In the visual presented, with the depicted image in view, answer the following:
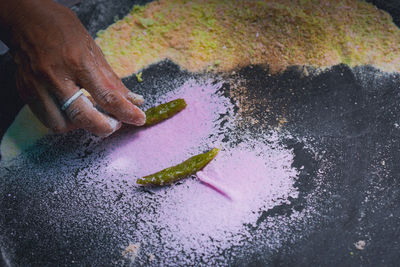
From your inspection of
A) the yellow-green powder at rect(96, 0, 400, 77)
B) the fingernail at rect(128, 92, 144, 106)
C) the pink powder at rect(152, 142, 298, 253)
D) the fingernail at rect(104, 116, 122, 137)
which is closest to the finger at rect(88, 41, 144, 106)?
the fingernail at rect(128, 92, 144, 106)

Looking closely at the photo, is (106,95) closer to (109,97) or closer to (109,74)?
(109,97)

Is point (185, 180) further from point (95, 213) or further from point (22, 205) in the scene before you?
point (22, 205)

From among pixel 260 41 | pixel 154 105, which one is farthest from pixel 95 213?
pixel 260 41

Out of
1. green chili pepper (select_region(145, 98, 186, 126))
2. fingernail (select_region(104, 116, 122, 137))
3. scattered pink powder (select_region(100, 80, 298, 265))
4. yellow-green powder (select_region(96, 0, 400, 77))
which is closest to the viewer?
scattered pink powder (select_region(100, 80, 298, 265))

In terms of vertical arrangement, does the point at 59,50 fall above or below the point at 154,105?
above

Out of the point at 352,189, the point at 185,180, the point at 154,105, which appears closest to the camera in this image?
the point at 352,189

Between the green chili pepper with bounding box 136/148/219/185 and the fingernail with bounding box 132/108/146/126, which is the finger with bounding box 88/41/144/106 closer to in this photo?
the fingernail with bounding box 132/108/146/126

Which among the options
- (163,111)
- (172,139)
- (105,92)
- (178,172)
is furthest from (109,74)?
(178,172)
